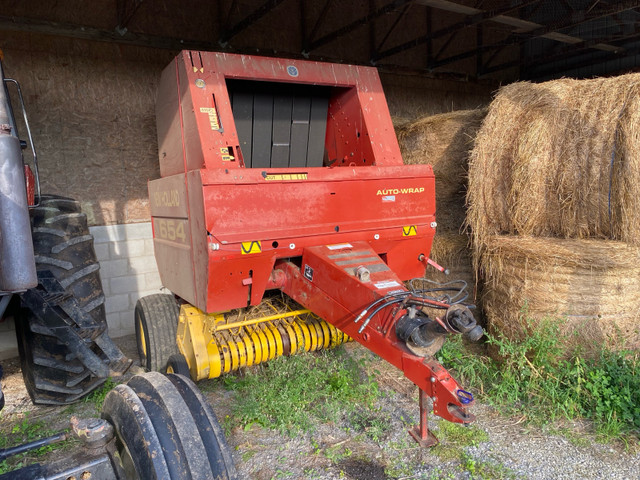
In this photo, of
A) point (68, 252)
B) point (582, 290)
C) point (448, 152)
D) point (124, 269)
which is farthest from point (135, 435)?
point (448, 152)

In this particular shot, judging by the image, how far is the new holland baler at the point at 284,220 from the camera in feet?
8.34

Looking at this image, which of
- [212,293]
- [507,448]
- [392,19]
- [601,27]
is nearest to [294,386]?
[212,293]

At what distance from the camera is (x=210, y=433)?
5.24 ft

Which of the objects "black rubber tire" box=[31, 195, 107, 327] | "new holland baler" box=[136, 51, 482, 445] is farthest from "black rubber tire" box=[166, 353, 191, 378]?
"black rubber tire" box=[31, 195, 107, 327]

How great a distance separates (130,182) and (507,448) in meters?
4.37

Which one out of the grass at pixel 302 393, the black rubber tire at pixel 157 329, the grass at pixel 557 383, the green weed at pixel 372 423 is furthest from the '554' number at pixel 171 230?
the grass at pixel 557 383

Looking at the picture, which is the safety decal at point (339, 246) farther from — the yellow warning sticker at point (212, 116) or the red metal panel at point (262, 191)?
the yellow warning sticker at point (212, 116)

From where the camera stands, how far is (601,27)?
25.0 feet


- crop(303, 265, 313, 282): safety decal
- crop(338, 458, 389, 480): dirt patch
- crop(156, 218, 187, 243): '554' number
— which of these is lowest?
crop(338, 458, 389, 480): dirt patch

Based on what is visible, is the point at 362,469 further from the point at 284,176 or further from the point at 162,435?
the point at 284,176

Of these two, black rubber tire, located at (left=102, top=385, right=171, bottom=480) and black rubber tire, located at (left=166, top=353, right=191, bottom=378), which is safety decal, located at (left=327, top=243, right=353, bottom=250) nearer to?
black rubber tire, located at (left=166, top=353, right=191, bottom=378)

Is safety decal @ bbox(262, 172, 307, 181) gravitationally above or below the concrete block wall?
above

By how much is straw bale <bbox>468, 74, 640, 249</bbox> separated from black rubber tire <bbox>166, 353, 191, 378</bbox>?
253 centimetres

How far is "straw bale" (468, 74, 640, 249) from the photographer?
11.7 ft
